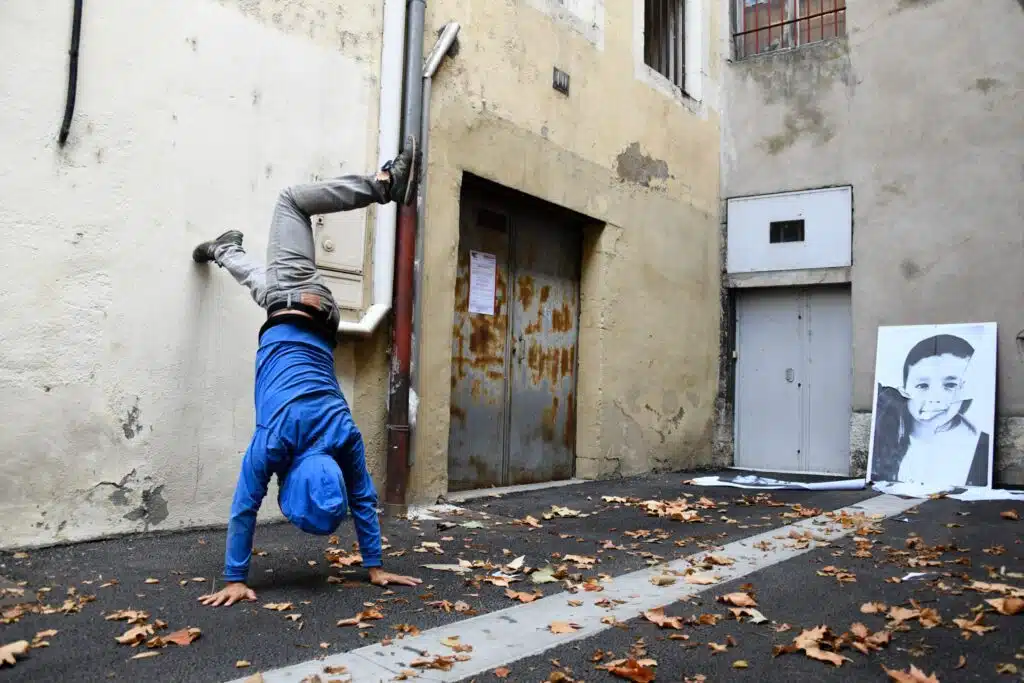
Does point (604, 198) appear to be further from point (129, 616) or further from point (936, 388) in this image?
point (129, 616)

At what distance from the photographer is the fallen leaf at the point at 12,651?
111 inches

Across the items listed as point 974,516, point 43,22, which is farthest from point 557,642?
point 974,516

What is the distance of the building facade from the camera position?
173 inches

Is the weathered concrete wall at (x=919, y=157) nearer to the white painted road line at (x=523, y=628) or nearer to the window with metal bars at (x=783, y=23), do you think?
the window with metal bars at (x=783, y=23)

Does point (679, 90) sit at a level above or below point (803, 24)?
below

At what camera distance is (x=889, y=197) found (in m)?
9.02

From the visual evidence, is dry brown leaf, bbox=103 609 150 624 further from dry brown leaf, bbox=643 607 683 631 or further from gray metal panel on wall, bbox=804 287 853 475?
gray metal panel on wall, bbox=804 287 853 475

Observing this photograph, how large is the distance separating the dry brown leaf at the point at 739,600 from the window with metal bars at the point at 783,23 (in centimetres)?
804

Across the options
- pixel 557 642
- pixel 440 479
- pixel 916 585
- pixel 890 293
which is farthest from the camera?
pixel 890 293

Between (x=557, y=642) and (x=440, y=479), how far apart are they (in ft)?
10.6

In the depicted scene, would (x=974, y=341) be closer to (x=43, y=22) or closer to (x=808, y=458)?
(x=808, y=458)

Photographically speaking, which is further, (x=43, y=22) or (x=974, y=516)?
(x=974, y=516)

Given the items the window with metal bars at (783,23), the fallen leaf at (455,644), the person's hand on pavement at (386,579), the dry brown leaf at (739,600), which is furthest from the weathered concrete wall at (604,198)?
the fallen leaf at (455,644)

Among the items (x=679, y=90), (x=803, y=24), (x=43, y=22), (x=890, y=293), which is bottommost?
(x=890, y=293)
